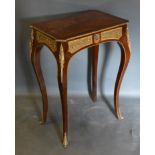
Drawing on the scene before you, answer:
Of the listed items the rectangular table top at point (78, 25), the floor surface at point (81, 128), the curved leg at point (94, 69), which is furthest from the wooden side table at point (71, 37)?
the curved leg at point (94, 69)

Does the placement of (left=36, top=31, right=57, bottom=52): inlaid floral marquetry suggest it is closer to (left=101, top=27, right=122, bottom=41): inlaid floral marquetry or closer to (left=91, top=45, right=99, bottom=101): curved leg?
(left=101, top=27, right=122, bottom=41): inlaid floral marquetry

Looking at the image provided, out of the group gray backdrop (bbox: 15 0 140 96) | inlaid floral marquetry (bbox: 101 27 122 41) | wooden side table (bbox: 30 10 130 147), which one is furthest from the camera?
gray backdrop (bbox: 15 0 140 96)

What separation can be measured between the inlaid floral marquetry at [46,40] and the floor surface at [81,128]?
564 millimetres

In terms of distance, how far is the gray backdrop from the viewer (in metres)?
1.85

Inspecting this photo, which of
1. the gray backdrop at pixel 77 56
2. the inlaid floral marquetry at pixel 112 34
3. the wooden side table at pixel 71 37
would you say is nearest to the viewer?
the wooden side table at pixel 71 37

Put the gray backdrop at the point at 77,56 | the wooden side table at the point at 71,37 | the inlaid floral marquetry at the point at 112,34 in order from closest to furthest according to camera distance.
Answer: the wooden side table at the point at 71,37 → the inlaid floral marquetry at the point at 112,34 → the gray backdrop at the point at 77,56

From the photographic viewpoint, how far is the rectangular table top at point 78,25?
143 cm

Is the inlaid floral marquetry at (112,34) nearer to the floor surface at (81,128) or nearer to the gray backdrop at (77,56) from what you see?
the gray backdrop at (77,56)

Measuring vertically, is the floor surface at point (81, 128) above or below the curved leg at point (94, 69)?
below

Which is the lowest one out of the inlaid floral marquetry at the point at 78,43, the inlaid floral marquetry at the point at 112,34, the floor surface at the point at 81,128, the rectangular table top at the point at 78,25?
the floor surface at the point at 81,128

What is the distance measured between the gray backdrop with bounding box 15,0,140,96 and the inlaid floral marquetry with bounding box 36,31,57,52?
1.32ft

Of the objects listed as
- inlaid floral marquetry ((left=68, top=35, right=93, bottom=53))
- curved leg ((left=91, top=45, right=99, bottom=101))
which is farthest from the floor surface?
inlaid floral marquetry ((left=68, top=35, right=93, bottom=53))
